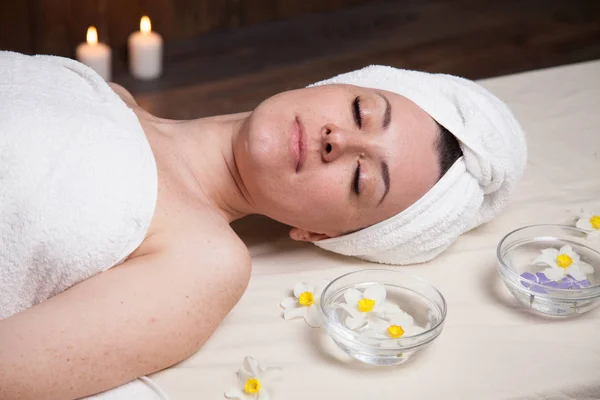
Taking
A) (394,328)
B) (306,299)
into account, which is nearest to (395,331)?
(394,328)

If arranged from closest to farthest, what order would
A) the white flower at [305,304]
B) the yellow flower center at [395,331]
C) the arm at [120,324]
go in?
the arm at [120,324]
the yellow flower center at [395,331]
the white flower at [305,304]

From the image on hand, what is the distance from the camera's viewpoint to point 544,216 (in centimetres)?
212

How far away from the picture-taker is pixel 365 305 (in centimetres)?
171

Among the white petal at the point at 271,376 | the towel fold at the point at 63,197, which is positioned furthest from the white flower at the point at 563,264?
the towel fold at the point at 63,197

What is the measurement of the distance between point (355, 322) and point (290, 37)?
8.14 ft

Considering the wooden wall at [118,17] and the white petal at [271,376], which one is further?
the wooden wall at [118,17]

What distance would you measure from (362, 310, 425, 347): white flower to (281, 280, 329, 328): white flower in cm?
12

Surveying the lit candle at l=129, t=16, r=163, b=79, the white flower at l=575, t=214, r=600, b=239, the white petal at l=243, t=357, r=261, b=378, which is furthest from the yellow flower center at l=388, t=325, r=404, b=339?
the lit candle at l=129, t=16, r=163, b=79

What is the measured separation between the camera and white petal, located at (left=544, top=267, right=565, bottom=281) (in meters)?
1.84

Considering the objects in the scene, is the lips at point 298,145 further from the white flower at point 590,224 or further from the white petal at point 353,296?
the white flower at point 590,224

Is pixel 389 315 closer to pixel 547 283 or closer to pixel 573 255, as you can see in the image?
pixel 547 283

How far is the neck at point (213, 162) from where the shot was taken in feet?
6.28

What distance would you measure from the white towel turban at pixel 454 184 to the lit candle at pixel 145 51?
1.70m

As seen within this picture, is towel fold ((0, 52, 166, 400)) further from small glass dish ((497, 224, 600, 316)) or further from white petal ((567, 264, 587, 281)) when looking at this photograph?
white petal ((567, 264, 587, 281))
